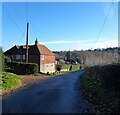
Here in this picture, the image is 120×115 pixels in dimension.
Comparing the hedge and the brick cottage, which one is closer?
the hedge

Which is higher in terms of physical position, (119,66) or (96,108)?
(119,66)

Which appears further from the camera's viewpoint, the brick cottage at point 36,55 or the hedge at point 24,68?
the brick cottage at point 36,55

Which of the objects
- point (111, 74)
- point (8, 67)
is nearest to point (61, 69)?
point (8, 67)

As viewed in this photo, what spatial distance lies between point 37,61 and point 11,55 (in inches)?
370

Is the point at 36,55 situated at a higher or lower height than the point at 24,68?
higher

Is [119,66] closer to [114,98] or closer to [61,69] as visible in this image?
[114,98]

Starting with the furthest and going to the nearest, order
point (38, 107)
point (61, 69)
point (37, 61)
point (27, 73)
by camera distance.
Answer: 1. point (61, 69)
2. point (37, 61)
3. point (27, 73)
4. point (38, 107)

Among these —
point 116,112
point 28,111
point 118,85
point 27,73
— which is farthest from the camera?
point 27,73

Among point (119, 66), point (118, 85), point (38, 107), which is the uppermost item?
point (119, 66)

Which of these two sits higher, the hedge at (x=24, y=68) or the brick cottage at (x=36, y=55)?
the brick cottage at (x=36, y=55)

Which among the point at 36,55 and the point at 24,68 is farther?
the point at 36,55

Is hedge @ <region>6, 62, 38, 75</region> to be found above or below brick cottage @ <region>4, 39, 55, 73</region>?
below

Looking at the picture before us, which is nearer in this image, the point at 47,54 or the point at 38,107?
the point at 38,107

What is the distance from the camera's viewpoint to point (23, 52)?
65500mm
